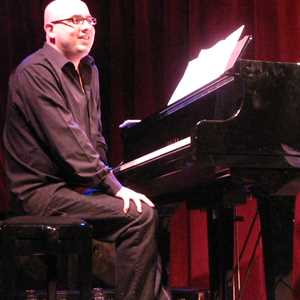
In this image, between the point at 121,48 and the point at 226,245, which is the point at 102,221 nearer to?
the point at 226,245

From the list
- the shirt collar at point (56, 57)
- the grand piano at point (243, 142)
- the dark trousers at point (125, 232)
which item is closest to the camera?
the grand piano at point (243, 142)

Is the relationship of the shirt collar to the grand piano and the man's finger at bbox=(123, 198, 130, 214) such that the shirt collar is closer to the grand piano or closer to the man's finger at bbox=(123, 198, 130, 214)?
the grand piano

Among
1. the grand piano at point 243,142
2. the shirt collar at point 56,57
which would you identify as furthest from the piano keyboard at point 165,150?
the shirt collar at point 56,57

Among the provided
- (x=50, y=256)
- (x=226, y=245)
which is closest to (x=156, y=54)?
(x=226, y=245)

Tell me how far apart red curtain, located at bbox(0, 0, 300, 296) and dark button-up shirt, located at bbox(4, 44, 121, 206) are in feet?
5.52

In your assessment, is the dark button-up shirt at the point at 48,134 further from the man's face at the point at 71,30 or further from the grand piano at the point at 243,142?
the grand piano at the point at 243,142

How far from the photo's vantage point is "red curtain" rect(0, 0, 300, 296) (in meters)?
4.50

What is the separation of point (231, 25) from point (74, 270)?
2.18 meters

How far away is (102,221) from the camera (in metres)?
2.66

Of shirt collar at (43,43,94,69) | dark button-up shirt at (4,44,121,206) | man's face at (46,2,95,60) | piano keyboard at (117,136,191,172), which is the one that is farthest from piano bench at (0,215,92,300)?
man's face at (46,2,95,60)

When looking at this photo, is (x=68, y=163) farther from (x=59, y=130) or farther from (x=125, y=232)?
(x=125, y=232)

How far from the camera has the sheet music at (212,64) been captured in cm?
276

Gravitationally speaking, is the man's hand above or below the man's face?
below

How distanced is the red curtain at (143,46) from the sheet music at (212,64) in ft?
4.37
